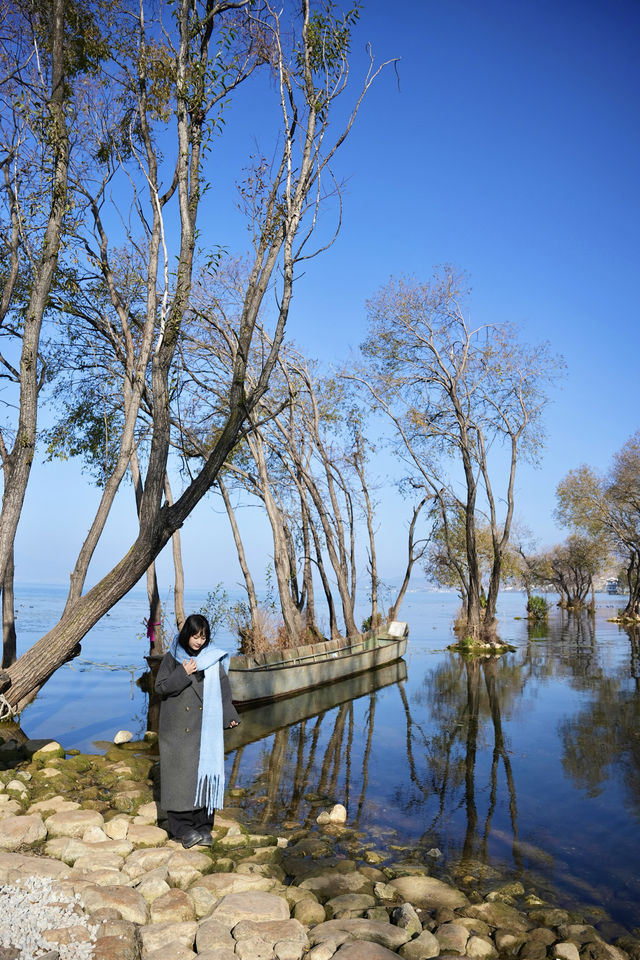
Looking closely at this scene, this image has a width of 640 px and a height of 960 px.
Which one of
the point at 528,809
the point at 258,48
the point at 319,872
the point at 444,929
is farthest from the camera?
the point at 258,48

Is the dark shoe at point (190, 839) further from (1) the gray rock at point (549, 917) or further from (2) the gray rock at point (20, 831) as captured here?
(1) the gray rock at point (549, 917)

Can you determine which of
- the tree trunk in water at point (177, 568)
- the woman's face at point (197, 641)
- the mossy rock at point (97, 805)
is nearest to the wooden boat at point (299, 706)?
the mossy rock at point (97, 805)

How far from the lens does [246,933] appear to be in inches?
163

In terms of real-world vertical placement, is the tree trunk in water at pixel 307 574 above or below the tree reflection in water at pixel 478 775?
above

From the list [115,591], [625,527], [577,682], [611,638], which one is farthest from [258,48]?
[625,527]

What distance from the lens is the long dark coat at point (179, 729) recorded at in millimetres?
5555

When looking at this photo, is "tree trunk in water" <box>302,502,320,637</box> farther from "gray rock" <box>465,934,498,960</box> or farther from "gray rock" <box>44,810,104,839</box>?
"gray rock" <box>465,934,498,960</box>

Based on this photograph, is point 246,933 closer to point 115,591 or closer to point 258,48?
point 115,591

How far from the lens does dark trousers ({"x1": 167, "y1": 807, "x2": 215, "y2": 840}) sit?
225 inches

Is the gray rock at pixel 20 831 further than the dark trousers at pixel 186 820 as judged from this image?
No

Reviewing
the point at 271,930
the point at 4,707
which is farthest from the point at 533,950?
the point at 4,707

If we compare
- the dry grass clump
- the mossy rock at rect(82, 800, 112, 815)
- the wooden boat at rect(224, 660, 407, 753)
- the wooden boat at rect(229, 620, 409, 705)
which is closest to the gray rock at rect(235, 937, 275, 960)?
the mossy rock at rect(82, 800, 112, 815)

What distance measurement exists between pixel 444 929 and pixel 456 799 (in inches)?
154

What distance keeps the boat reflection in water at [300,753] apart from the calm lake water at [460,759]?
34 mm
